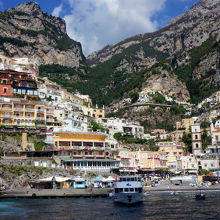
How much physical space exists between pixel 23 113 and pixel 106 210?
50.9 meters

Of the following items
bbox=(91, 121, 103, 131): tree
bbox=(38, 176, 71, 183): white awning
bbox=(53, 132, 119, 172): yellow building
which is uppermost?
bbox=(91, 121, 103, 131): tree

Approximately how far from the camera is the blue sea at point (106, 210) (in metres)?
47.7

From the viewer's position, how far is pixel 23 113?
97.4 metres

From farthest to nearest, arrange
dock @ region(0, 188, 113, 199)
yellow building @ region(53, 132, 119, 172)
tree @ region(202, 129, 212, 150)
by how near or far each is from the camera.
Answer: tree @ region(202, 129, 212, 150) → yellow building @ region(53, 132, 119, 172) → dock @ region(0, 188, 113, 199)

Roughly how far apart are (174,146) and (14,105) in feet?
206

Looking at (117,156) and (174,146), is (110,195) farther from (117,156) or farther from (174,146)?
(174,146)

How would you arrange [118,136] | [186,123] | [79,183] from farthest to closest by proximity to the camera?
[186,123] → [118,136] → [79,183]

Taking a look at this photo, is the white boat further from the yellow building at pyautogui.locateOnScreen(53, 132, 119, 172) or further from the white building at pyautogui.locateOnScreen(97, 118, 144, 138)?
the white building at pyautogui.locateOnScreen(97, 118, 144, 138)

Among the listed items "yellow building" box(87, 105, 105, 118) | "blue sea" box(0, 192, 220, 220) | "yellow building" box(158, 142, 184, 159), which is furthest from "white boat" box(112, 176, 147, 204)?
"yellow building" box(87, 105, 105, 118)

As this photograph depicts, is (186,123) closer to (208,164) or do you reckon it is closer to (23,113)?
(208,164)

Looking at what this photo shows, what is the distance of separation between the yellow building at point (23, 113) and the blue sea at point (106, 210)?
3531 cm

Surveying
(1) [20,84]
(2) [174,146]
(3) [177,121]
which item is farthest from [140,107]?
(1) [20,84]

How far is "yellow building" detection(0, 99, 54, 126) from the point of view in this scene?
95188mm

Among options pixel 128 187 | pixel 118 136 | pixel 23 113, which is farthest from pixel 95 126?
pixel 128 187
